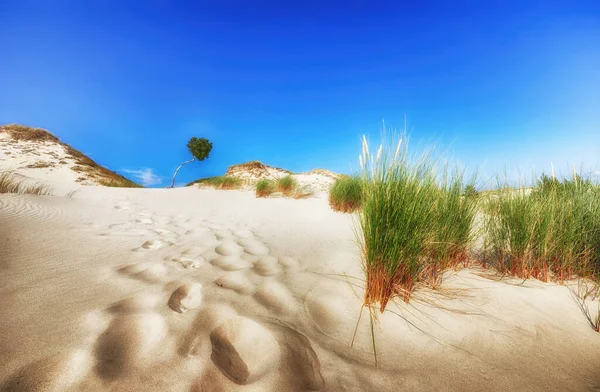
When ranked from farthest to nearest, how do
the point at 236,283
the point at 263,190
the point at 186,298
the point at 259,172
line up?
the point at 259,172 → the point at 263,190 → the point at 236,283 → the point at 186,298

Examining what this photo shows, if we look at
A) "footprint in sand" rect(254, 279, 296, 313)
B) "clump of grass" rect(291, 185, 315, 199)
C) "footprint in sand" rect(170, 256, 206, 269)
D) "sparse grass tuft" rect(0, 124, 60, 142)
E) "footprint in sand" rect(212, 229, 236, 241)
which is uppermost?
"sparse grass tuft" rect(0, 124, 60, 142)

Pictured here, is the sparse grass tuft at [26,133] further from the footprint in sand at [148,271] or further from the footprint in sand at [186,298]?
the footprint in sand at [186,298]

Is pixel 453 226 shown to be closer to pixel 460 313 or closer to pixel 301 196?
pixel 460 313

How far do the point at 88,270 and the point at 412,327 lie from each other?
220 cm

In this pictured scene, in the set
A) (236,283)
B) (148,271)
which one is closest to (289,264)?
(236,283)

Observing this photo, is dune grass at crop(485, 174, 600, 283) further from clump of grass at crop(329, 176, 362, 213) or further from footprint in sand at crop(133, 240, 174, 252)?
footprint in sand at crop(133, 240, 174, 252)

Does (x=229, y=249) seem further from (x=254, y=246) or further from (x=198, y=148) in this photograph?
(x=198, y=148)

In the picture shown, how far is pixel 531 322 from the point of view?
4.98ft

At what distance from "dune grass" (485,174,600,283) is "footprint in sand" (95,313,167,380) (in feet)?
9.05

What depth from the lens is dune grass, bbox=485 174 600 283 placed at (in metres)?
2.10

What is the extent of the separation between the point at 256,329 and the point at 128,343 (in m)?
0.56

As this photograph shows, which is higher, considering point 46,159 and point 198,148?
point 198,148

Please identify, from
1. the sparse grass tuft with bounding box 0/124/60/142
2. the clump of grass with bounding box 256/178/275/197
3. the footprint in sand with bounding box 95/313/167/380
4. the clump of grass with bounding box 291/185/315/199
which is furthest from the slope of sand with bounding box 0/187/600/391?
the sparse grass tuft with bounding box 0/124/60/142

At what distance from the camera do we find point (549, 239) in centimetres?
207
